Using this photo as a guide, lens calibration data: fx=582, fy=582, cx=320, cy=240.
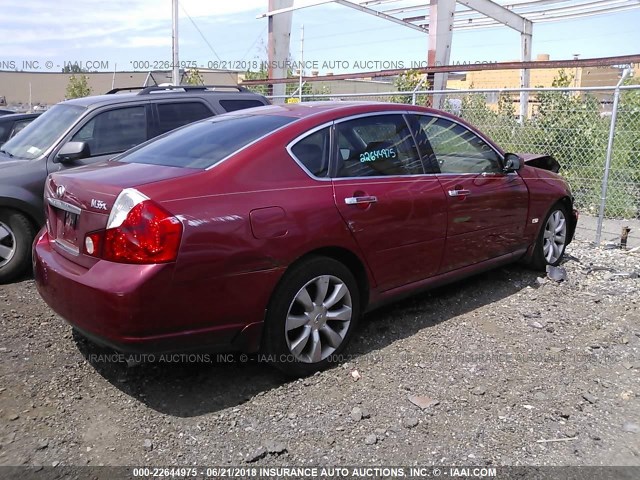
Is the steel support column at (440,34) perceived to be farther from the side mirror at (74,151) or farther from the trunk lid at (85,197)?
the trunk lid at (85,197)

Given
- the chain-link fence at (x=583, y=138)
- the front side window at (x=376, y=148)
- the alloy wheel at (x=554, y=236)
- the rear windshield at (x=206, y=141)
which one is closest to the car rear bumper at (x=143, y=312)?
the rear windshield at (x=206, y=141)

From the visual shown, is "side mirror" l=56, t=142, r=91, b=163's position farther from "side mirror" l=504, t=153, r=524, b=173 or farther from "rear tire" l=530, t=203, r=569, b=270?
"rear tire" l=530, t=203, r=569, b=270

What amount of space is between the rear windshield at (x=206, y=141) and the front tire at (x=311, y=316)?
0.87 m

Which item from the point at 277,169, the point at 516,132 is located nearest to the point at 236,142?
the point at 277,169

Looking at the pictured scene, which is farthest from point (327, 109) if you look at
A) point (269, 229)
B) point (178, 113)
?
point (178, 113)

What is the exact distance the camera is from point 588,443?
311 cm

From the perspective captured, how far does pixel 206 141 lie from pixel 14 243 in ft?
8.87

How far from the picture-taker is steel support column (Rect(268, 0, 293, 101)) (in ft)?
50.8

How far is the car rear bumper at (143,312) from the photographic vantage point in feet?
9.70

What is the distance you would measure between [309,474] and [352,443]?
0.33 meters

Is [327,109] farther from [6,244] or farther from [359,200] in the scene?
[6,244]

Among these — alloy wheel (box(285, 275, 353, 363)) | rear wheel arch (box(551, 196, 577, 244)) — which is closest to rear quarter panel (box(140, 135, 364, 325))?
alloy wheel (box(285, 275, 353, 363))

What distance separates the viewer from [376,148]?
4.13 m

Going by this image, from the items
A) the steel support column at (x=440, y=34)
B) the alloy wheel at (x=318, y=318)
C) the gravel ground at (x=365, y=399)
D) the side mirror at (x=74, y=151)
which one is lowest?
the gravel ground at (x=365, y=399)
